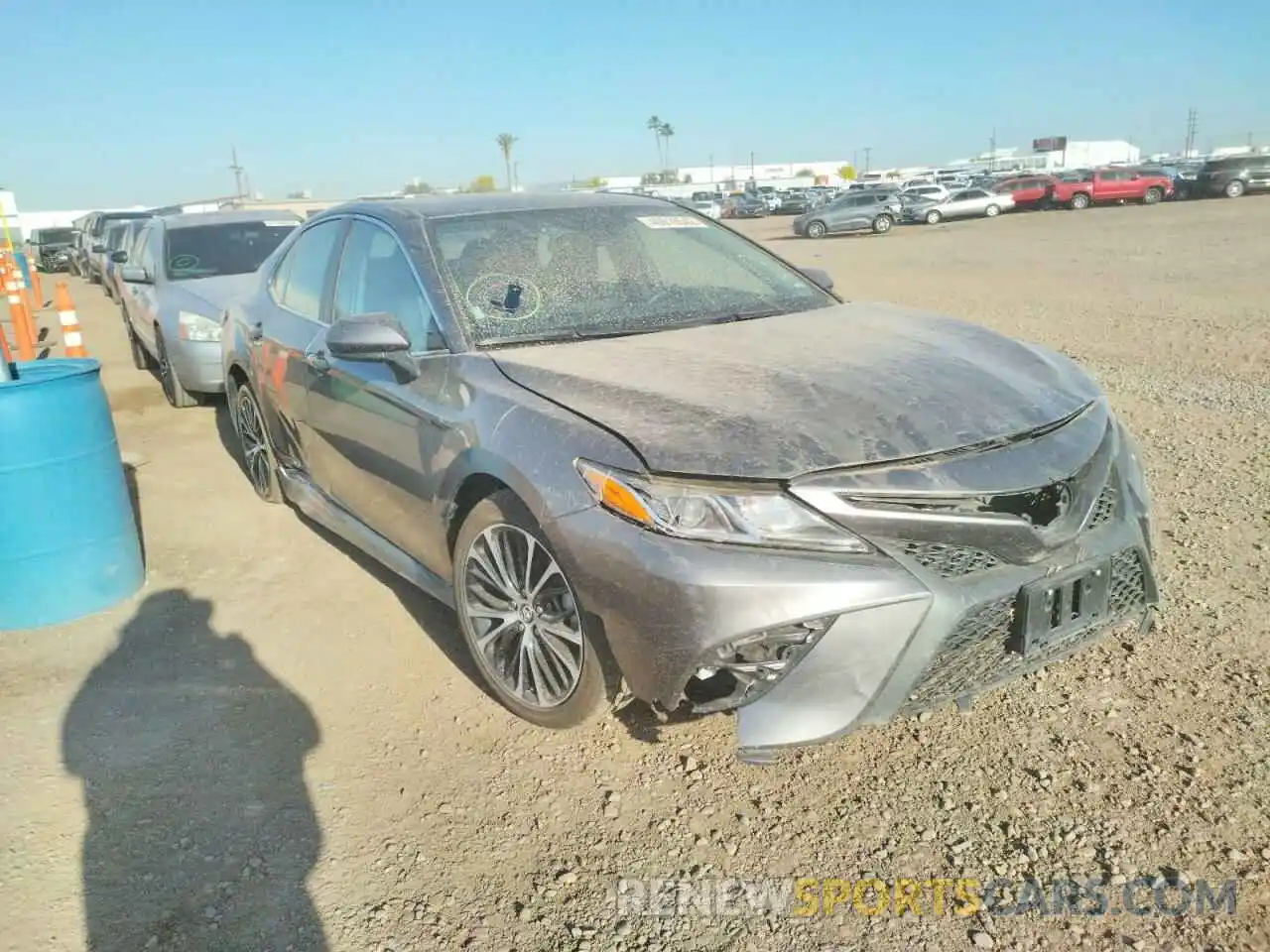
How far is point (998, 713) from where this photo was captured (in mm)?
3092

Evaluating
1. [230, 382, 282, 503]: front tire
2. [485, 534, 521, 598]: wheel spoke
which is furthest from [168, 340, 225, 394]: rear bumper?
[485, 534, 521, 598]: wheel spoke

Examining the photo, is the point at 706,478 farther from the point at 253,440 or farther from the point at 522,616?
the point at 253,440

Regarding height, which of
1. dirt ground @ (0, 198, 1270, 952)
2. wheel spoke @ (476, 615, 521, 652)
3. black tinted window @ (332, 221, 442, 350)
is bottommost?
dirt ground @ (0, 198, 1270, 952)

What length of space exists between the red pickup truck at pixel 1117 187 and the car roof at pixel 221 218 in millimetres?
36228

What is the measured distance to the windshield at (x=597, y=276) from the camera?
11.3ft

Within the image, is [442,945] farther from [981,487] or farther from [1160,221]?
[1160,221]

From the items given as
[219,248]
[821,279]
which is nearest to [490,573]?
[821,279]

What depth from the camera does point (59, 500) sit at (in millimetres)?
3975

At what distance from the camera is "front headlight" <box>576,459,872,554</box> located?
2357 mm

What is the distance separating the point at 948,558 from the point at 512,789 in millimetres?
1417

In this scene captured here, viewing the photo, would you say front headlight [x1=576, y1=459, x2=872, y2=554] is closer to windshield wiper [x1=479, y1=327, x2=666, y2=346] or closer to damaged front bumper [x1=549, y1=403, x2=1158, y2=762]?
damaged front bumper [x1=549, y1=403, x2=1158, y2=762]

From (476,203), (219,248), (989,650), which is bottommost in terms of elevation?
(989,650)

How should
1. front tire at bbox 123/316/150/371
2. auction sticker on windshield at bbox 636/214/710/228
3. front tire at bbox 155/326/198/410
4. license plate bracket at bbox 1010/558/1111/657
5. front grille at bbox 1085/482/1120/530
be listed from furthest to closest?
1. front tire at bbox 123/316/150/371
2. front tire at bbox 155/326/198/410
3. auction sticker on windshield at bbox 636/214/710/228
4. front grille at bbox 1085/482/1120/530
5. license plate bracket at bbox 1010/558/1111/657

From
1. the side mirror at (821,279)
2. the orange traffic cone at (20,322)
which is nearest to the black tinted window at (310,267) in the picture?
the side mirror at (821,279)
